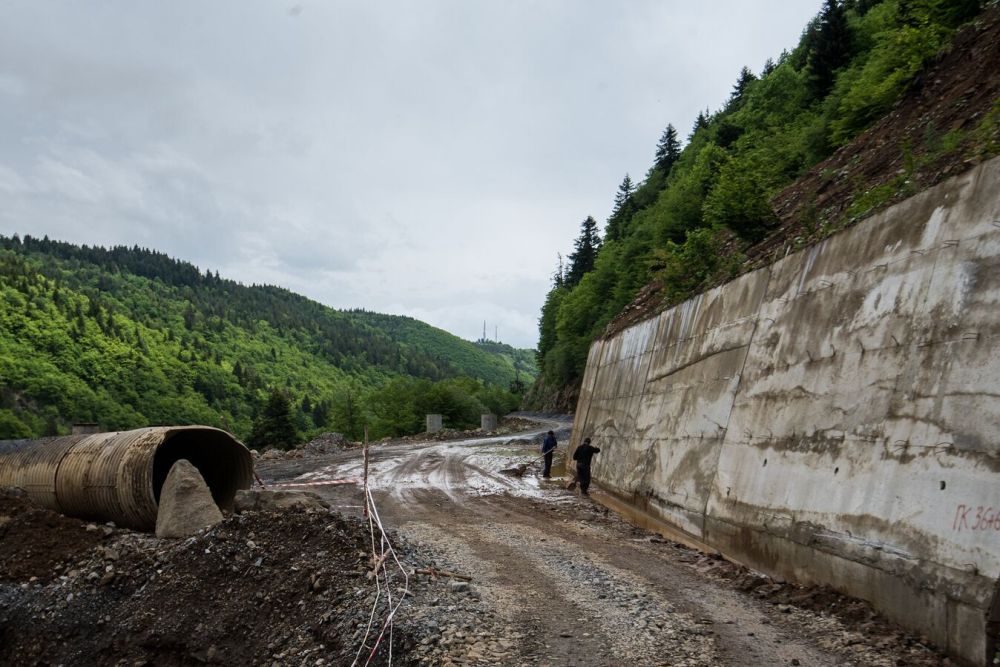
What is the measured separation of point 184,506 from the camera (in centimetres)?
1047

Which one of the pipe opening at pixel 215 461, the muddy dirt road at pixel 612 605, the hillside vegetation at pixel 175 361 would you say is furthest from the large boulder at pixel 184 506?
the hillside vegetation at pixel 175 361

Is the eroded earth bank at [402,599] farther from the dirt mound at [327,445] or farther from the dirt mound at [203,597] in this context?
the dirt mound at [327,445]

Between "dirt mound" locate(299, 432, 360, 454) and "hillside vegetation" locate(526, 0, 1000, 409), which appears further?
"dirt mound" locate(299, 432, 360, 454)

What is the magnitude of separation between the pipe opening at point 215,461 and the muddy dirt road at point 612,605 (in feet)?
8.10

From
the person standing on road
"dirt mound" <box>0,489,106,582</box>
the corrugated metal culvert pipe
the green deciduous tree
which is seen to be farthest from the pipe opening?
the green deciduous tree

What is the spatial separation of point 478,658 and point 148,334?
489 ft

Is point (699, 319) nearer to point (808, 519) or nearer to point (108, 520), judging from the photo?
point (808, 519)

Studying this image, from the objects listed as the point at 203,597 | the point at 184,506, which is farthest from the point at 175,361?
the point at 203,597

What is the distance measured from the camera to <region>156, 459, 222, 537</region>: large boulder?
33.9 ft

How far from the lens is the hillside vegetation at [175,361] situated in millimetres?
72438

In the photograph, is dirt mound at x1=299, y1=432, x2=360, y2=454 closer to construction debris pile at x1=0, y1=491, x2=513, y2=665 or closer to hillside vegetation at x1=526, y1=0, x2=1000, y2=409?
hillside vegetation at x1=526, y1=0, x2=1000, y2=409

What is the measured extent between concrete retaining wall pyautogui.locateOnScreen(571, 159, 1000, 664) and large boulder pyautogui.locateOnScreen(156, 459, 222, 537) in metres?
8.18

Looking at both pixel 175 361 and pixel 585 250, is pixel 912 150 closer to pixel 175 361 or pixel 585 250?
pixel 585 250

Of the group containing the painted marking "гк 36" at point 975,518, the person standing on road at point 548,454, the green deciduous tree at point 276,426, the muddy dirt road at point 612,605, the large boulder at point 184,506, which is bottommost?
the green deciduous tree at point 276,426
